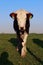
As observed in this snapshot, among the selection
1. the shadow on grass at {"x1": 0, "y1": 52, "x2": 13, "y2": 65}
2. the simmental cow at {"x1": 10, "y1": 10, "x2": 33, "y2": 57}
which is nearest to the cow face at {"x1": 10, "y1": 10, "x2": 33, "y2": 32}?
the simmental cow at {"x1": 10, "y1": 10, "x2": 33, "y2": 57}

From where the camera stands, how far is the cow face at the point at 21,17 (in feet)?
38.4

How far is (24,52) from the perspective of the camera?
1229 cm

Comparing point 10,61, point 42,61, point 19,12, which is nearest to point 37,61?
point 42,61

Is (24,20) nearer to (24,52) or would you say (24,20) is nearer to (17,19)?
(17,19)

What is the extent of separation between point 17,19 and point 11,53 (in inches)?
68.3

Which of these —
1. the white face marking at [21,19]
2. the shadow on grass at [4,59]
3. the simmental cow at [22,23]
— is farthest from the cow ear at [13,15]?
the shadow on grass at [4,59]

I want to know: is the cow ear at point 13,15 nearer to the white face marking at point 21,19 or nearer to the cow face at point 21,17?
the cow face at point 21,17

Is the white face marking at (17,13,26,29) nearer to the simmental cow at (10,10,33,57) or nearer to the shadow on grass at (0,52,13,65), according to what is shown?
the simmental cow at (10,10,33,57)

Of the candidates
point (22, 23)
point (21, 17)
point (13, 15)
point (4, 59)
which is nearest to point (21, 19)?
point (21, 17)

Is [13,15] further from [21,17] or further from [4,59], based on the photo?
[4,59]

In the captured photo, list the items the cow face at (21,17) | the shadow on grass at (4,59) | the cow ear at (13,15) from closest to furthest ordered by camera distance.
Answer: the shadow on grass at (4,59), the cow face at (21,17), the cow ear at (13,15)

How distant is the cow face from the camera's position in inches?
461

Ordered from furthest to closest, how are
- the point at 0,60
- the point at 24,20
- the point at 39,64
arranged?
the point at 24,20, the point at 0,60, the point at 39,64

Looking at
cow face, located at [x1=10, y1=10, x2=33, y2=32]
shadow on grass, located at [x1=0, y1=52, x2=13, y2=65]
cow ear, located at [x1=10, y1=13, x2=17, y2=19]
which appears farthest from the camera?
cow ear, located at [x1=10, y1=13, x2=17, y2=19]
